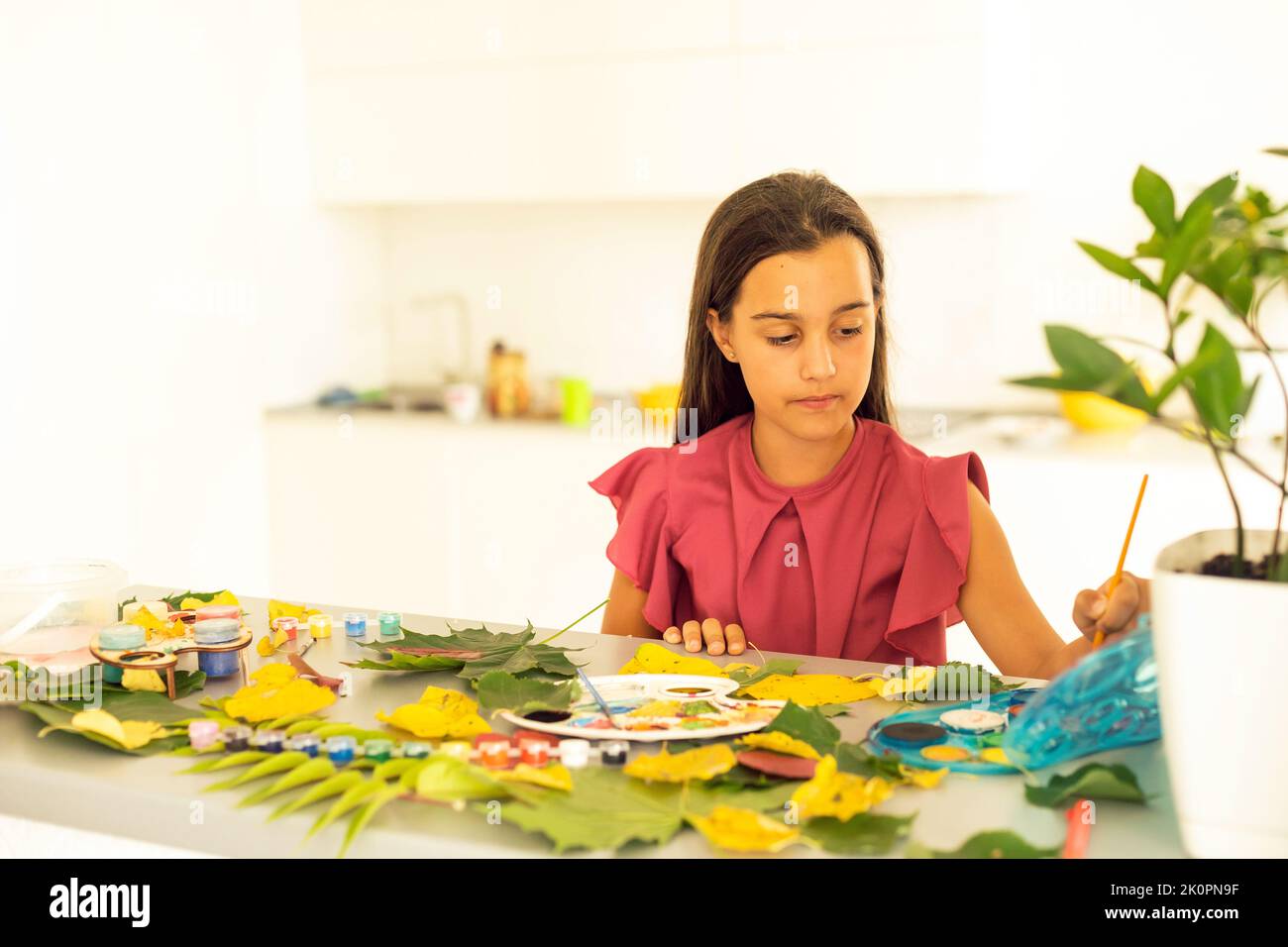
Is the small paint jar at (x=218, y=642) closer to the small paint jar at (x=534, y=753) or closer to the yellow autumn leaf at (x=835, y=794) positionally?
the small paint jar at (x=534, y=753)

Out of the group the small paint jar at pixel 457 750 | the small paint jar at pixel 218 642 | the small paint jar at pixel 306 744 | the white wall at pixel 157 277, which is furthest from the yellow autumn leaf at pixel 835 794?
the white wall at pixel 157 277

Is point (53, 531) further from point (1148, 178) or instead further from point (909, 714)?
point (1148, 178)

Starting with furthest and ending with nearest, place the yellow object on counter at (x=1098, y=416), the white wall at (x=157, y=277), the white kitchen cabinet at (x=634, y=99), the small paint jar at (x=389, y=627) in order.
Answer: the yellow object on counter at (x=1098, y=416), the white kitchen cabinet at (x=634, y=99), the white wall at (x=157, y=277), the small paint jar at (x=389, y=627)

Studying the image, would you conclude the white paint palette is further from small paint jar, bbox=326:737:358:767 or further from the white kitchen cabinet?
the white kitchen cabinet

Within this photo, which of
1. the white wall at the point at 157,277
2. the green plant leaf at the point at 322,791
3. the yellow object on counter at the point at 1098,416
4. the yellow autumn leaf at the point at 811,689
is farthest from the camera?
the yellow object on counter at the point at 1098,416

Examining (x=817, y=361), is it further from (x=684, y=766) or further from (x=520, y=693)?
(x=684, y=766)

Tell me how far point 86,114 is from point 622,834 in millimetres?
2556

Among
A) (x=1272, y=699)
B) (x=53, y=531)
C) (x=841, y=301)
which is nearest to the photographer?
(x=1272, y=699)

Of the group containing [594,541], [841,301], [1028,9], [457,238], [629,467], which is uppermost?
[1028,9]

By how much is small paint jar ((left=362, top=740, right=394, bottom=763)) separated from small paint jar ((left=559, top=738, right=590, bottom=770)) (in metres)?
0.12

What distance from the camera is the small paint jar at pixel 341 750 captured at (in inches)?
36.2

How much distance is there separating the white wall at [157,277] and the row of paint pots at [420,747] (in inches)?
74.9
